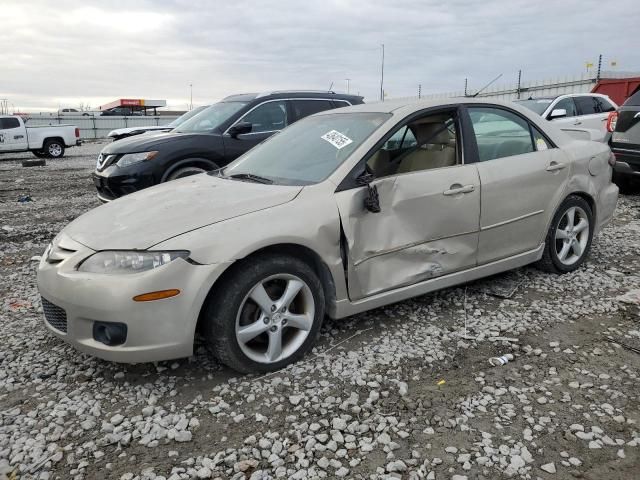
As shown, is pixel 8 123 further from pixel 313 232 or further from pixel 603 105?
pixel 313 232

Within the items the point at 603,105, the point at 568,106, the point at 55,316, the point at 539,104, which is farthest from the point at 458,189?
the point at 603,105

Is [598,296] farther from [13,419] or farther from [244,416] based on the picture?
[13,419]

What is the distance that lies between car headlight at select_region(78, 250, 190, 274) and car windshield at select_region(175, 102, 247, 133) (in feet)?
14.8

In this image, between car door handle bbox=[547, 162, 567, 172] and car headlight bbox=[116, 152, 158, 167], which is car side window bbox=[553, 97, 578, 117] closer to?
A: car door handle bbox=[547, 162, 567, 172]

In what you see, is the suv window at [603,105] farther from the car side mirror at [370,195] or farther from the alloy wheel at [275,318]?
the alloy wheel at [275,318]

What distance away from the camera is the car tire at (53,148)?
1927 centimetres

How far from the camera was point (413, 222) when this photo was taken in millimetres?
3471

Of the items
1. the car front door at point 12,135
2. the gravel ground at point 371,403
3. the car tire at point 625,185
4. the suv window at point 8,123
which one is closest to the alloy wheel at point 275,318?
the gravel ground at point 371,403

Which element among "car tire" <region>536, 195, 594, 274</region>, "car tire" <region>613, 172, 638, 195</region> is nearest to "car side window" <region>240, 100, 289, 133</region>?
"car tire" <region>536, 195, 594, 274</region>

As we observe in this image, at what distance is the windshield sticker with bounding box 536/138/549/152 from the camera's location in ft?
14.2

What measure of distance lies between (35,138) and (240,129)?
15365 millimetres

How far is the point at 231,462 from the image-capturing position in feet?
7.76

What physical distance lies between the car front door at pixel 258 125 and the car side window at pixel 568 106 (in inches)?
281

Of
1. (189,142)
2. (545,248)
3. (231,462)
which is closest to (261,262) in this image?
(231,462)
